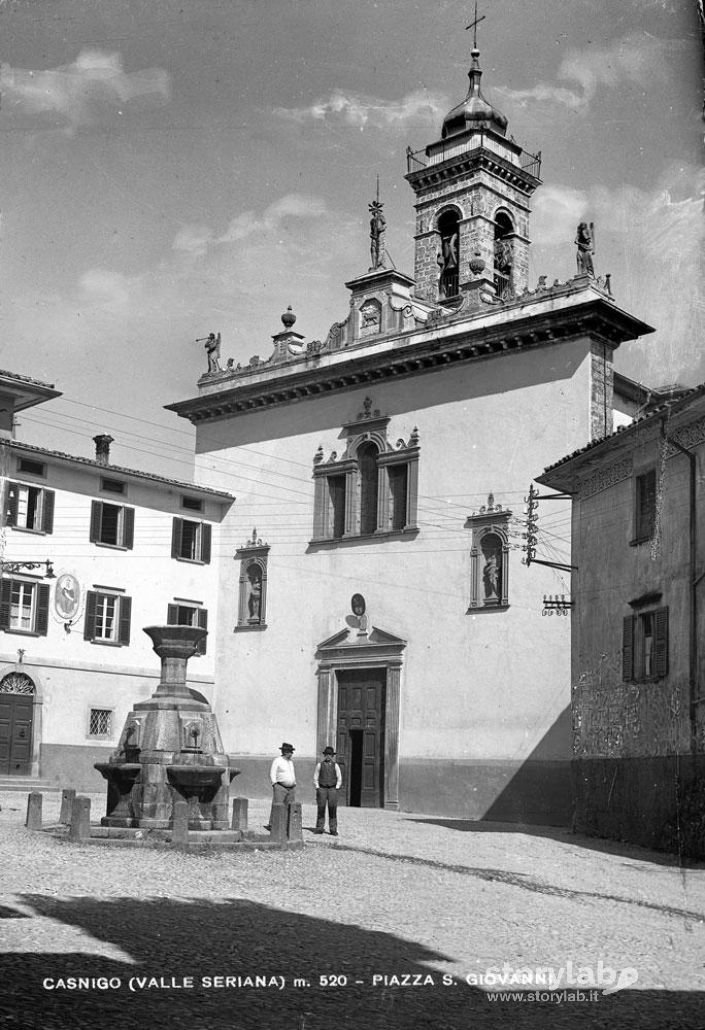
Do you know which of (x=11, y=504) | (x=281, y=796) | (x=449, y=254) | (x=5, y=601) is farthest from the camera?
(x=449, y=254)

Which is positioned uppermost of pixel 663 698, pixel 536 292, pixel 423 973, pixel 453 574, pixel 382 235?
pixel 382 235

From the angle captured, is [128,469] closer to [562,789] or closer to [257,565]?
[257,565]

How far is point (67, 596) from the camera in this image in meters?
37.2

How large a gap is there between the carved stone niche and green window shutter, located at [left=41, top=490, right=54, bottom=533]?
37.6 feet

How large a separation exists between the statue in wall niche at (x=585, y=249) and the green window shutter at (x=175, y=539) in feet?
46.8

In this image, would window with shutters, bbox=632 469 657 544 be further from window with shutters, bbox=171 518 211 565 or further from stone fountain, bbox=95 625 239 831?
window with shutters, bbox=171 518 211 565

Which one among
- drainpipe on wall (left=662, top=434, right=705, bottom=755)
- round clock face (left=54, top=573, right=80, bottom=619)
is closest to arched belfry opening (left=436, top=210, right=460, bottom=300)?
round clock face (left=54, top=573, right=80, bottom=619)

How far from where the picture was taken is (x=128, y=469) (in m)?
38.9

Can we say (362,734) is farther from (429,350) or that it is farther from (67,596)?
(429,350)

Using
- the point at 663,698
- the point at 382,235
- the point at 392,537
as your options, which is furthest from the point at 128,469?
the point at 663,698

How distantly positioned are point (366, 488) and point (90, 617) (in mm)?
8602

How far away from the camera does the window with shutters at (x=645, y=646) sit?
79.1 ft

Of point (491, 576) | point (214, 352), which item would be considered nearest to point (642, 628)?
point (491, 576)

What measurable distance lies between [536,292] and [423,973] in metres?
26.7
